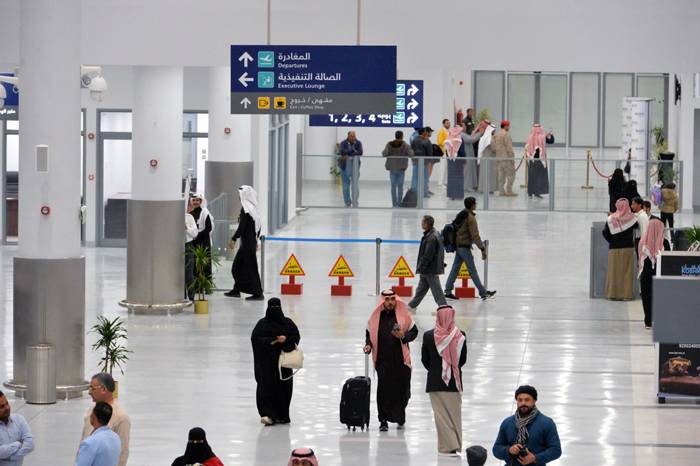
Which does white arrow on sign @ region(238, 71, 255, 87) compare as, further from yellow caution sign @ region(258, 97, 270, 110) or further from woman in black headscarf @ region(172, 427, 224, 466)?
woman in black headscarf @ region(172, 427, 224, 466)

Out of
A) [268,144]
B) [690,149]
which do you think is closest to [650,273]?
[268,144]

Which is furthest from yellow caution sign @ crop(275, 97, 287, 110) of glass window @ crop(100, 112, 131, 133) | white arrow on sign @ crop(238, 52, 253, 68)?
glass window @ crop(100, 112, 131, 133)

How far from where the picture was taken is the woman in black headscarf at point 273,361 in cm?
1493

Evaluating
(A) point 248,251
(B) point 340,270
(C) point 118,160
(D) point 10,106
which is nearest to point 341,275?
(B) point 340,270

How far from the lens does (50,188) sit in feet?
52.1

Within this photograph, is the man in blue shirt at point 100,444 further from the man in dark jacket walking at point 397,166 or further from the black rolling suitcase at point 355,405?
the man in dark jacket walking at point 397,166

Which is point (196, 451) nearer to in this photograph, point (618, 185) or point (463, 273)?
point (463, 273)

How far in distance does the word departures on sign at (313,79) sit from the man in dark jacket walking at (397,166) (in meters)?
16.6

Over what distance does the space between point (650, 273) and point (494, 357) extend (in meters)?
2.95

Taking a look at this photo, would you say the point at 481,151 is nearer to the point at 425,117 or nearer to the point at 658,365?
the point at 425,117

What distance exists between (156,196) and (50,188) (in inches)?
216

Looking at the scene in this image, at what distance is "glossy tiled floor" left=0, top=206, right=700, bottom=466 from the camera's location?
46.9 feet

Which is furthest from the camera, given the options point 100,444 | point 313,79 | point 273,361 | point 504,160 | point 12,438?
point 504,160

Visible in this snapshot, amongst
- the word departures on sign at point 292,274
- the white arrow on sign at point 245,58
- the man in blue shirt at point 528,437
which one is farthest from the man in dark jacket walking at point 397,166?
the man in blue shirt at point 528,437
